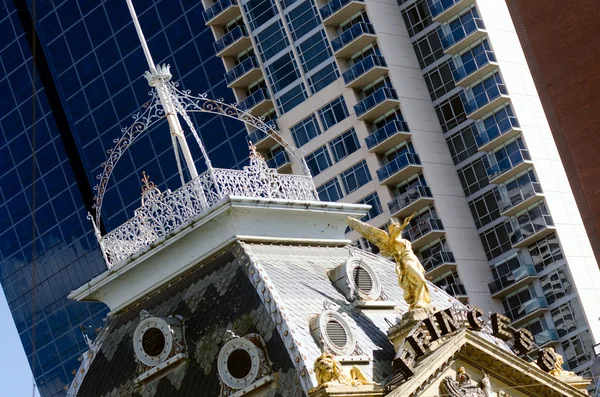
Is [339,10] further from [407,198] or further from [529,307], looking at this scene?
[529,307]

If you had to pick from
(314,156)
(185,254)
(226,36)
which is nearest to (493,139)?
(314,156)

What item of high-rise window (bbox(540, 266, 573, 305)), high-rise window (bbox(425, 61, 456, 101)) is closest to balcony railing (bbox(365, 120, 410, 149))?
high-rise window (bbox(425, 61, 456, 101))

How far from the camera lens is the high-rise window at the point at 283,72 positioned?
130m

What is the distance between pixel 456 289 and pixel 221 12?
29.0 metres

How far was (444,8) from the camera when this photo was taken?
12481 centimetres

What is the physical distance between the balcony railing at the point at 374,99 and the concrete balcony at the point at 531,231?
11.8 metres

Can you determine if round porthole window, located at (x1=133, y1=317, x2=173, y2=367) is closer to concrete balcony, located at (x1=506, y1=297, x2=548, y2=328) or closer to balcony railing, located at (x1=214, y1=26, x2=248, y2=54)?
concrete balcony, located at (x1=506, y1=297, x2=548, y2=328)

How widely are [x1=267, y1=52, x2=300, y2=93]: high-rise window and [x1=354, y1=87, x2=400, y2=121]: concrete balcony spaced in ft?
23.8

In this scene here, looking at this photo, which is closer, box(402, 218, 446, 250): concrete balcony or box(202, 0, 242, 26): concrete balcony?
box(402, 218, 446, 250): concrete balcony

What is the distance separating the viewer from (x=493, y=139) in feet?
397

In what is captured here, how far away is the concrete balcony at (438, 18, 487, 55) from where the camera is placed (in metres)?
122

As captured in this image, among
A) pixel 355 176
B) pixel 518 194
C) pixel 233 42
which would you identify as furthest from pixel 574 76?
pixel 233 42

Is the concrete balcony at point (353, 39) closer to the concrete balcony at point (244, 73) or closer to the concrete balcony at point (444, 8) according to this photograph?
the concrete balcony at point (444, 8)

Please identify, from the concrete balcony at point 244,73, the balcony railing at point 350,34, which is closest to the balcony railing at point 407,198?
the balcony railing at point 350,34
